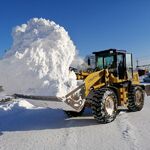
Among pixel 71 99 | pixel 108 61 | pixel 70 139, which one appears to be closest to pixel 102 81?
pixel 108 61

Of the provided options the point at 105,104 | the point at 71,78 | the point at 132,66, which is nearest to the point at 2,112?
the point at 71,78

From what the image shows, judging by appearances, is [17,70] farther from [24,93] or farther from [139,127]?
[139,127]

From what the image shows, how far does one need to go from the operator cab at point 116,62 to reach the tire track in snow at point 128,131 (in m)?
1.95

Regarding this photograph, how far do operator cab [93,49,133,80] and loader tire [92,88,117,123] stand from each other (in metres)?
1.66

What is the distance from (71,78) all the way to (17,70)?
318cm

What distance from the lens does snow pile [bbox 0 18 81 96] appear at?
1198 cm

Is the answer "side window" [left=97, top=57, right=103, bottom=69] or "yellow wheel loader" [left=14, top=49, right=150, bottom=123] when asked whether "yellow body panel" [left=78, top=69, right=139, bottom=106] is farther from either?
"side window" [left=97, top=57, right=103, bottom=69]

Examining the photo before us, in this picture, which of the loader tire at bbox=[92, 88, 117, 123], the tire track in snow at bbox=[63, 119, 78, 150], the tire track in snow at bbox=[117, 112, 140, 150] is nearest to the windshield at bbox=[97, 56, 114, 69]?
the loader tire at bbox=[92, 88, 117, 123]

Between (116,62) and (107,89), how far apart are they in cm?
190

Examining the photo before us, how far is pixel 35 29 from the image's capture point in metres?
16.3

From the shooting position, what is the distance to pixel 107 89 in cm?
1167

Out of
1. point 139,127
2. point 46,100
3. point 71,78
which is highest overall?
point 71,78

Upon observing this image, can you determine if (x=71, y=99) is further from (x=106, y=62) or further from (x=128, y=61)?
(x=128, y=61)

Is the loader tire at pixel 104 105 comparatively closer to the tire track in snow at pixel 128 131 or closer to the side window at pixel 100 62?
the tire track in snow at pixel 128 131
